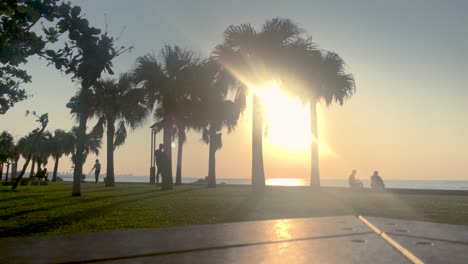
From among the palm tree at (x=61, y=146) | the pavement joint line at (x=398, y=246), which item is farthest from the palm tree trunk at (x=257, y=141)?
the palm tree at (x=61, y=146)

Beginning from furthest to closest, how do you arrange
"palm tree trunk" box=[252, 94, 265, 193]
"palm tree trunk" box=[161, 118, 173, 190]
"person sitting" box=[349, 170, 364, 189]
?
"person sitting" box=[349, 170, 364, 189]
"palm tree trunk" box=[161, 118, 173, 190]
"palm tree trunk" box=[252, 94, 265, 193]

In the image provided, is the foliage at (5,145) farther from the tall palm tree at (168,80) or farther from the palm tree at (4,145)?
the tall palm tree at (168,80)

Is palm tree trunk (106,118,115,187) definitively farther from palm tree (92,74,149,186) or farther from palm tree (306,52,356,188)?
palm tree (306,52,356,188)

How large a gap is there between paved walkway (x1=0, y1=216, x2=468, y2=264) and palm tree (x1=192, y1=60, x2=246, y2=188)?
16329 mm

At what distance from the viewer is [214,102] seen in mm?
26719

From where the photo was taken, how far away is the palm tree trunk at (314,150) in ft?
85.9

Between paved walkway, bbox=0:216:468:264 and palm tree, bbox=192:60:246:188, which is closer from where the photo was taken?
paved walkway, bbox=0:216:468:264

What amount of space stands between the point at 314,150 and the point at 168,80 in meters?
11.3

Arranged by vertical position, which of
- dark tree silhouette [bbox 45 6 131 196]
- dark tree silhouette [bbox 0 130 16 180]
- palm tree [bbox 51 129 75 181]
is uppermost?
palm tree [bbox 51 129 75 181]

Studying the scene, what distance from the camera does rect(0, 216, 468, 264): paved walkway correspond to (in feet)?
10.8

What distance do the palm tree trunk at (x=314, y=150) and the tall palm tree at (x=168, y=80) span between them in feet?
29.1

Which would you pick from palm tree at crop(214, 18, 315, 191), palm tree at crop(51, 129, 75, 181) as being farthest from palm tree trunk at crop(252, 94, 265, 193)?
palm tree at crop(51, 129, 75, 181)

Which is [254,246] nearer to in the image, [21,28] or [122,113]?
[21,28]

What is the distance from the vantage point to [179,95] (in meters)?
24.8
